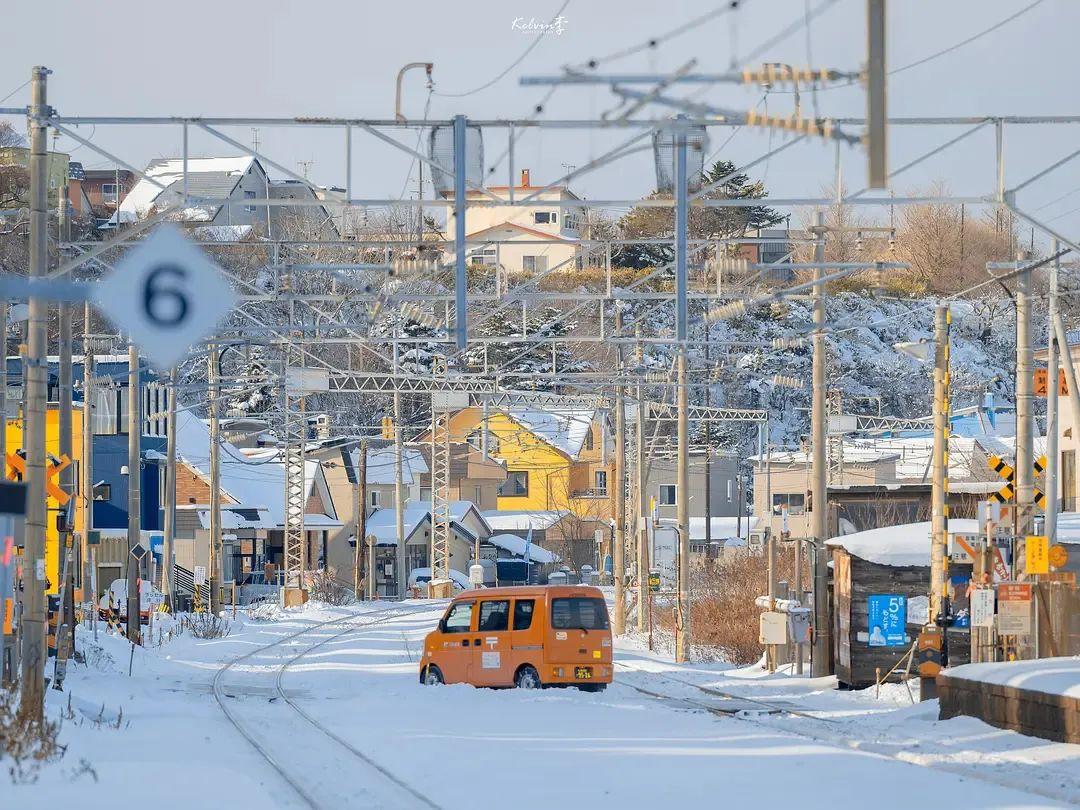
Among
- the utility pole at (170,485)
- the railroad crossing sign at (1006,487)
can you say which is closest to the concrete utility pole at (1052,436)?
the railroad crossing sign at (1006,487)

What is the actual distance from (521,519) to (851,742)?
261ft

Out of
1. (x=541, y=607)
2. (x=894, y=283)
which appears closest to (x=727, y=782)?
(x=541, y=607)

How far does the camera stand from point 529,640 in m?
26.7

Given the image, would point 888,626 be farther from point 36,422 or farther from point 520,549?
point 520,549

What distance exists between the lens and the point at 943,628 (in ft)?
79.2

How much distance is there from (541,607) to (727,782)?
11.5 meters

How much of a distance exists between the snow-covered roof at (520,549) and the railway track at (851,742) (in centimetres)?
6240

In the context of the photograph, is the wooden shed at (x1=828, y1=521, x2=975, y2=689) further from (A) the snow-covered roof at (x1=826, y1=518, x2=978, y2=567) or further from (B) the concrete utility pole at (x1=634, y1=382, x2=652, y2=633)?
(B) the concrete utility pole at (x1=634, y1=382, x2=652, y2=633)

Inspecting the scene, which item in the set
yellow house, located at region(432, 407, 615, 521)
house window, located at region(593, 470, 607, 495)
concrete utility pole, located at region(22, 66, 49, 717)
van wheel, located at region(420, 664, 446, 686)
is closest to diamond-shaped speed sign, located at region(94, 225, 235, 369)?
concrete utility pole, located at region(22, 66, 49, 717)

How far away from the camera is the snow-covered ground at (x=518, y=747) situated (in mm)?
14156

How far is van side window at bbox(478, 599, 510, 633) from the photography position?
88.5ft

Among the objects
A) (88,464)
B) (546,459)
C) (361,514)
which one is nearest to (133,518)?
(88,464)

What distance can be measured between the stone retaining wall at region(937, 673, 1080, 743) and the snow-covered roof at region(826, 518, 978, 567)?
6798 millimetres

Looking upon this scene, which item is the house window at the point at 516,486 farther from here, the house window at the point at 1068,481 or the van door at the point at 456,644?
the van door at the point at 456,644
